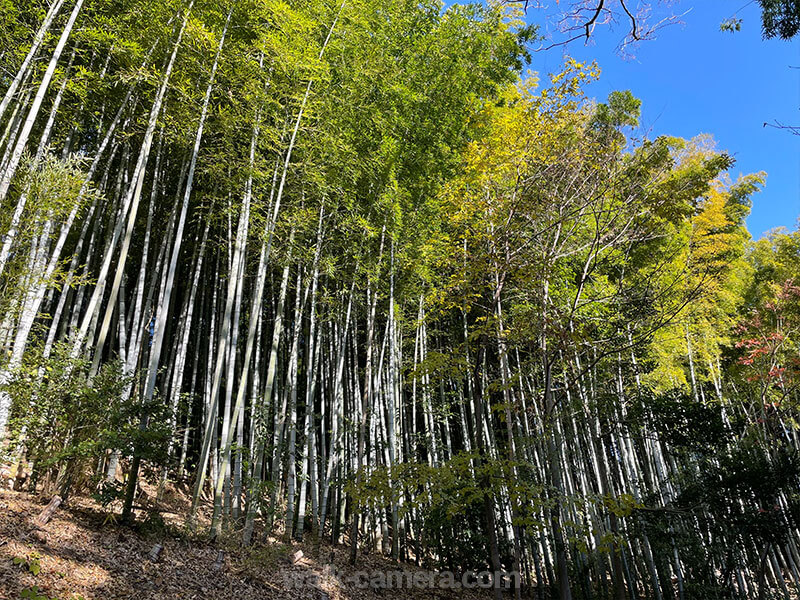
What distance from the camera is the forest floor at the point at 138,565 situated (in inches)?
96.7

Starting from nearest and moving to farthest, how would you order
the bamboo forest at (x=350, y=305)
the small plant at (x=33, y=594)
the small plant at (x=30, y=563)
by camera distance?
1. the small plant at (x=33, y=594)
2. the small plant at (x=30, y=563)
3. the bamboo forest at (x=350, y=305)

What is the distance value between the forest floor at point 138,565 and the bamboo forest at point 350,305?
0.08 feet

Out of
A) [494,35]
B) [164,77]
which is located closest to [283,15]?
[164,77]

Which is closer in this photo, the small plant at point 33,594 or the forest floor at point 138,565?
the small plant at point 33,594

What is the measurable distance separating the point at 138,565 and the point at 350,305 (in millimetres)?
3464

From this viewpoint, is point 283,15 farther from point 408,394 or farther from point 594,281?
point 408,394

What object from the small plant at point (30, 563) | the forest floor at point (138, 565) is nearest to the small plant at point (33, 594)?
the forest floor at point (138, 565)

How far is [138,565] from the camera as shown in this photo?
297 centimetres

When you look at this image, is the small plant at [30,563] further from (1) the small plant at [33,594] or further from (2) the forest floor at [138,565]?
(1) the small plant at [33,594]

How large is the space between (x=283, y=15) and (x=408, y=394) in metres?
6.08

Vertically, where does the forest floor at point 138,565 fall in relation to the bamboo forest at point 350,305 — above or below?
below

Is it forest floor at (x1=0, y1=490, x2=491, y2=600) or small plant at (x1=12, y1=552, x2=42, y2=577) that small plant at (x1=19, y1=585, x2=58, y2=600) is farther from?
small plant at (x1=12, y1=552, x2=42, y2=577)

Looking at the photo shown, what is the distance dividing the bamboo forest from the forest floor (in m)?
0.02

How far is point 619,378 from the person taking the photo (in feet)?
18.3
